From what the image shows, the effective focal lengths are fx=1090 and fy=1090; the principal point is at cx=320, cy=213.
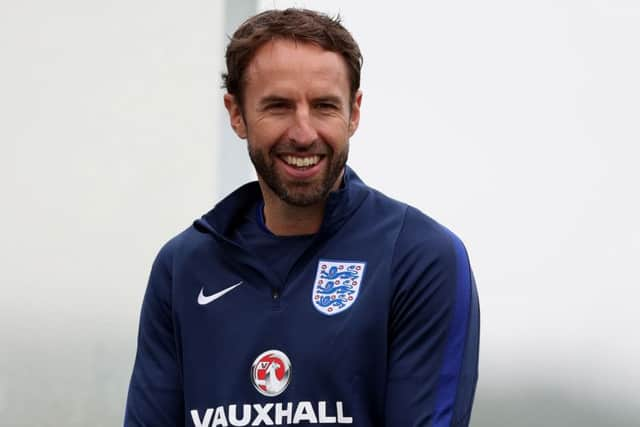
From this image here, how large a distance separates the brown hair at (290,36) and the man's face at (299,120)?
0.01 meters

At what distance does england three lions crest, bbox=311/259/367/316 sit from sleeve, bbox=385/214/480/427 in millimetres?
55

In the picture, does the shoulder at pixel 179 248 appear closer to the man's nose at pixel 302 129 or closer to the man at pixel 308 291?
the man at pixel 308 291

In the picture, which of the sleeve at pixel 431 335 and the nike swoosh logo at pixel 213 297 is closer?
the sleeve at pixel 431 335

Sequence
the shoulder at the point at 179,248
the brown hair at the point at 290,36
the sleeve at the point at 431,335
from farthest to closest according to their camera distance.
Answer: the shoulder at the point at 179,248
the brown hair at the point at 290,36
the sleeve at the point at 431,335

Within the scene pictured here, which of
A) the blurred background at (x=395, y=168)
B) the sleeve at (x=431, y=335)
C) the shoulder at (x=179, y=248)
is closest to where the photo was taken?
the sleeve at (x=431, y=335)

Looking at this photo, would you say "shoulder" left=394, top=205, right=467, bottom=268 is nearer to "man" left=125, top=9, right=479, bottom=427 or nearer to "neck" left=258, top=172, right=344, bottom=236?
"man" left=125, top=9, right=479, bottom=427

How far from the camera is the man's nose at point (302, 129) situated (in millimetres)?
1461

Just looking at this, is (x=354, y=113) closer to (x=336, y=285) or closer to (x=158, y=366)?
(x=336, y=285)

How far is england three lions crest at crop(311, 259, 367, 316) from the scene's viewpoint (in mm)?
1474

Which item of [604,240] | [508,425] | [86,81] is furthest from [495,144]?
[86,81]

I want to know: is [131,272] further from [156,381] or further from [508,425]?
[156,381]

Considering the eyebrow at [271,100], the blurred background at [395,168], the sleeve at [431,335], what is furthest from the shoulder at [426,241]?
the blurred background at [395,168]

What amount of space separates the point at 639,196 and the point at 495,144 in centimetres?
37

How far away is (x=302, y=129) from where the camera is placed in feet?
4.80
